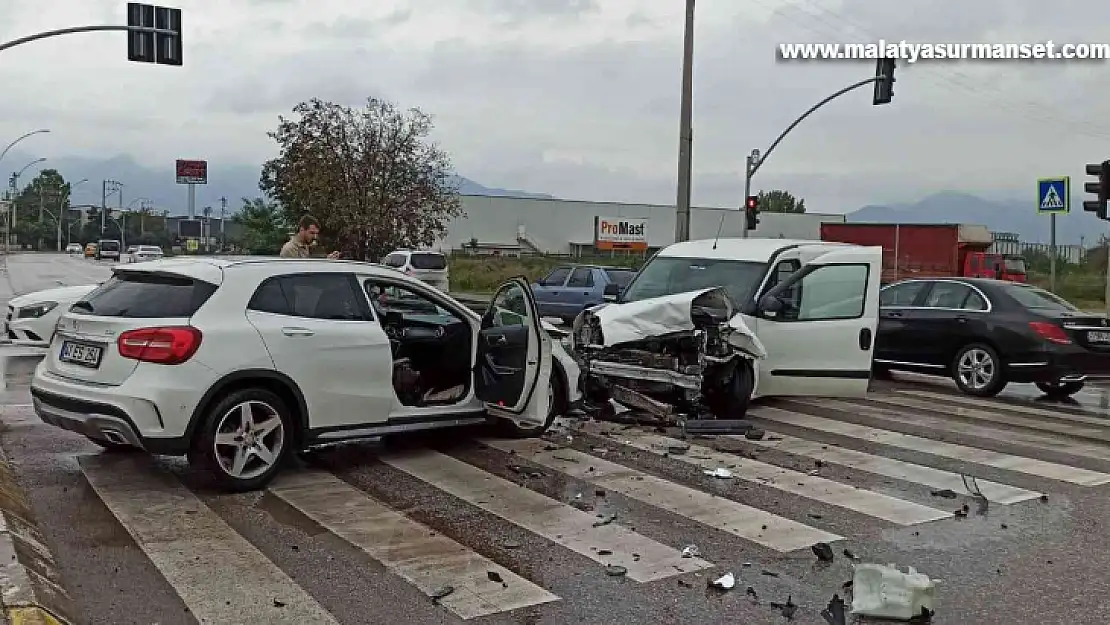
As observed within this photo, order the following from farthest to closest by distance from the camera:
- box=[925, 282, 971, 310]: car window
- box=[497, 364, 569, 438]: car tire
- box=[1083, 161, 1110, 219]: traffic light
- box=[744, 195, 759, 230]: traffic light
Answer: box=[744, 195, 759, 230]: traffic light → box=[1083, 161, 1110, 219]: traffic light → box=[925, 282, 971, 310]: car window → box=[497, 364, 569, 438]: car tire

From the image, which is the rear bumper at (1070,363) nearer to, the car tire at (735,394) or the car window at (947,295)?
the car window at (947,295)

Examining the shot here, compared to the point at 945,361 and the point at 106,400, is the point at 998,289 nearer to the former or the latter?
the point at 945,361

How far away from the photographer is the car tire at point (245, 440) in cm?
650

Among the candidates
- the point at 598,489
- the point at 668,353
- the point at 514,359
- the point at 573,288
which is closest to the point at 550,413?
the point at 514,359

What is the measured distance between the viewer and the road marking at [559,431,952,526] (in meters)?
6.55

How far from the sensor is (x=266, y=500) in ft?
21.5

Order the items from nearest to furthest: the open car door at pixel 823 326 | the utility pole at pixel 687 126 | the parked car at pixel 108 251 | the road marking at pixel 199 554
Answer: the road marking at pixel 199 554 → the open car door at pixel 823 326 → the utility pole at pixel 687 126 → the parked car at pixel 108 251

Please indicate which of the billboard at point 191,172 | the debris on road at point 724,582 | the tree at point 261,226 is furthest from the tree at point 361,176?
the billboard at point 191,172

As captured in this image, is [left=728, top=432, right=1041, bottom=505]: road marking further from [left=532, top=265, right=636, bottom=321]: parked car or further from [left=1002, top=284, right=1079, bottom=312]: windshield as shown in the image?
[left=532, top=265, right=636, bottom=321]: parked car

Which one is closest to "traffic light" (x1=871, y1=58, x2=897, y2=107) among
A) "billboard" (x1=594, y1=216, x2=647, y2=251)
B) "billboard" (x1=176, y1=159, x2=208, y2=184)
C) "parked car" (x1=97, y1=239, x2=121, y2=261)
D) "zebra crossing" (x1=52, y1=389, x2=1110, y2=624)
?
"zebra crossing" (x1=52, y1=389, x2=1110, y2=624)

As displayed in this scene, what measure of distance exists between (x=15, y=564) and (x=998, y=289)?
11.3 meters

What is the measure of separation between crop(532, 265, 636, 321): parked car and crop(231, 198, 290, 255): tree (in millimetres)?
29017

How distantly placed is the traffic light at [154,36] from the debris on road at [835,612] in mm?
22026

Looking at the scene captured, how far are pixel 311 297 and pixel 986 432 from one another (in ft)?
21.0
